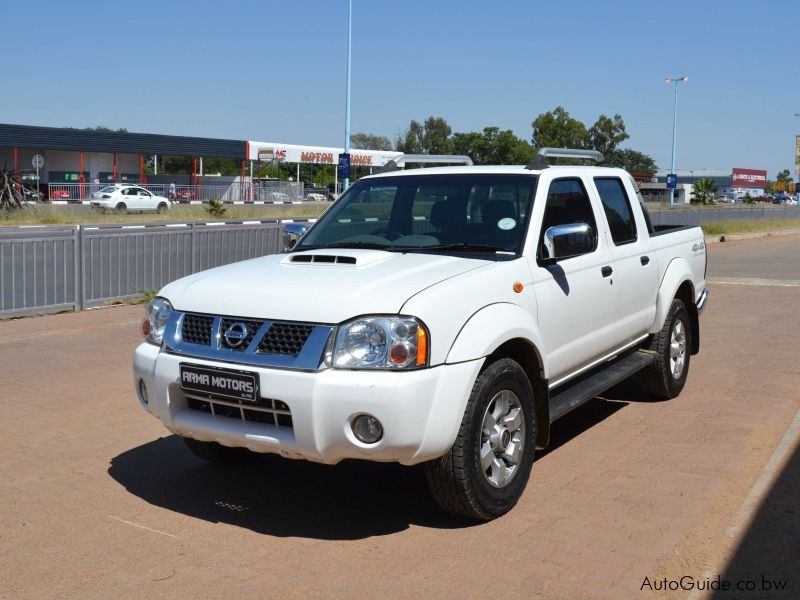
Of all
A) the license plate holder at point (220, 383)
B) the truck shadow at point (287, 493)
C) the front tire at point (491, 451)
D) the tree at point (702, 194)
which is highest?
the tree at point (702, 194)

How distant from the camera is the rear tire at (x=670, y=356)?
7305 millimetres

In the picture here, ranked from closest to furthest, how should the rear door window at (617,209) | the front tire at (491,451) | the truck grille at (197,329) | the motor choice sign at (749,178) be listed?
1. the front tire at (491,451)
2. the truck grille at (197,329)
3. the rear door window at (617,209)
4. the motor choice sign at (749,178)

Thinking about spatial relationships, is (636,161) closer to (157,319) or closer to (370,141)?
(370,141)

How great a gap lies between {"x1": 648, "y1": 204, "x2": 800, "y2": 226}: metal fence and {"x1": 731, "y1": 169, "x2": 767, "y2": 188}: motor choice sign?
10973 centimetres

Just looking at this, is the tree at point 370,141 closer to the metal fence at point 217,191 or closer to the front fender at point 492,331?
the metal fence at point 217,191

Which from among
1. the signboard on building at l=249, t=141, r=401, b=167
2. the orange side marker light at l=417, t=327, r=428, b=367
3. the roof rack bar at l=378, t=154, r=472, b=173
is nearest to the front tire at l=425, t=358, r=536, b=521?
the orange side marker light at l=417, t=327, r=428, b=367

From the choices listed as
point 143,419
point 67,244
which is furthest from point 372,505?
point 67,244

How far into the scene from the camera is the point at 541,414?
5.34 metres

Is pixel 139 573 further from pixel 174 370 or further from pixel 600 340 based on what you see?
pixel 600 340

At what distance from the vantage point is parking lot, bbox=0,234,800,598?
4188 mm

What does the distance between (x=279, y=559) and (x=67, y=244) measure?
8673mm

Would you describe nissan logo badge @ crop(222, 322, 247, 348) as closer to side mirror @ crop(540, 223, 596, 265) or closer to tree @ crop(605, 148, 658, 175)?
side mirror @ crop(540, 223, 596, 265)

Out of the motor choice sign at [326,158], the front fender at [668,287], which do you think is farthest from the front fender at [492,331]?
the motor choice sign at [326,158]

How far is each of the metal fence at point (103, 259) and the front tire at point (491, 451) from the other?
27.0 ft
